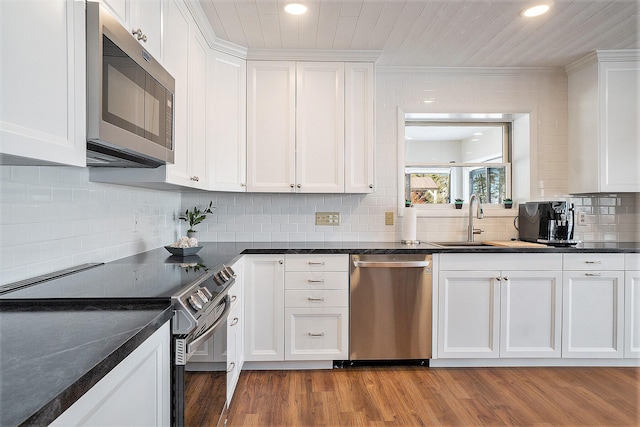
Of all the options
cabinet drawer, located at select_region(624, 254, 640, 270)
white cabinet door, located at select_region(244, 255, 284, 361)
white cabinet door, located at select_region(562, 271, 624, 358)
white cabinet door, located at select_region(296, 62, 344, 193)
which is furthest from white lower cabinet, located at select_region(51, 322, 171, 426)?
cabinet drawer, located at select_region(624, 254, 640, 270)

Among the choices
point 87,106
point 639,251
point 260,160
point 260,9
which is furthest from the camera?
point 260,160

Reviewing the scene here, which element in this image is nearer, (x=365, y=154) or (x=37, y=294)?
(x=37, y=294)

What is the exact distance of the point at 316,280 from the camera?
8.91 ft

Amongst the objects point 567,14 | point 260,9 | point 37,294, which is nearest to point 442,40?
point 567,14

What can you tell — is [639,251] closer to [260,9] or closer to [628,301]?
[628,301]

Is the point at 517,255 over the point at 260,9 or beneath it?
beneath

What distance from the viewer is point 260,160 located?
2961 millimetres

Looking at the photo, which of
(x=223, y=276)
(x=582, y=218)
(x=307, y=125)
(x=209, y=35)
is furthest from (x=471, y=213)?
(x=209, y=35)

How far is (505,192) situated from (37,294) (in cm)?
353

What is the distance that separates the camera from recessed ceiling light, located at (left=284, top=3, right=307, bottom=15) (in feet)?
7.49

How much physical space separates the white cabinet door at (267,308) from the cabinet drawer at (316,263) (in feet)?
0.23

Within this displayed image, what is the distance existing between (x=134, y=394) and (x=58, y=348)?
24cm

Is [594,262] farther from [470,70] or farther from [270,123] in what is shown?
[270,123]

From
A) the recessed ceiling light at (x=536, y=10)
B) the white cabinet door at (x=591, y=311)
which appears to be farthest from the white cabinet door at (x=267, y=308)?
the recessed ceiling light at (x=536, y=10)
